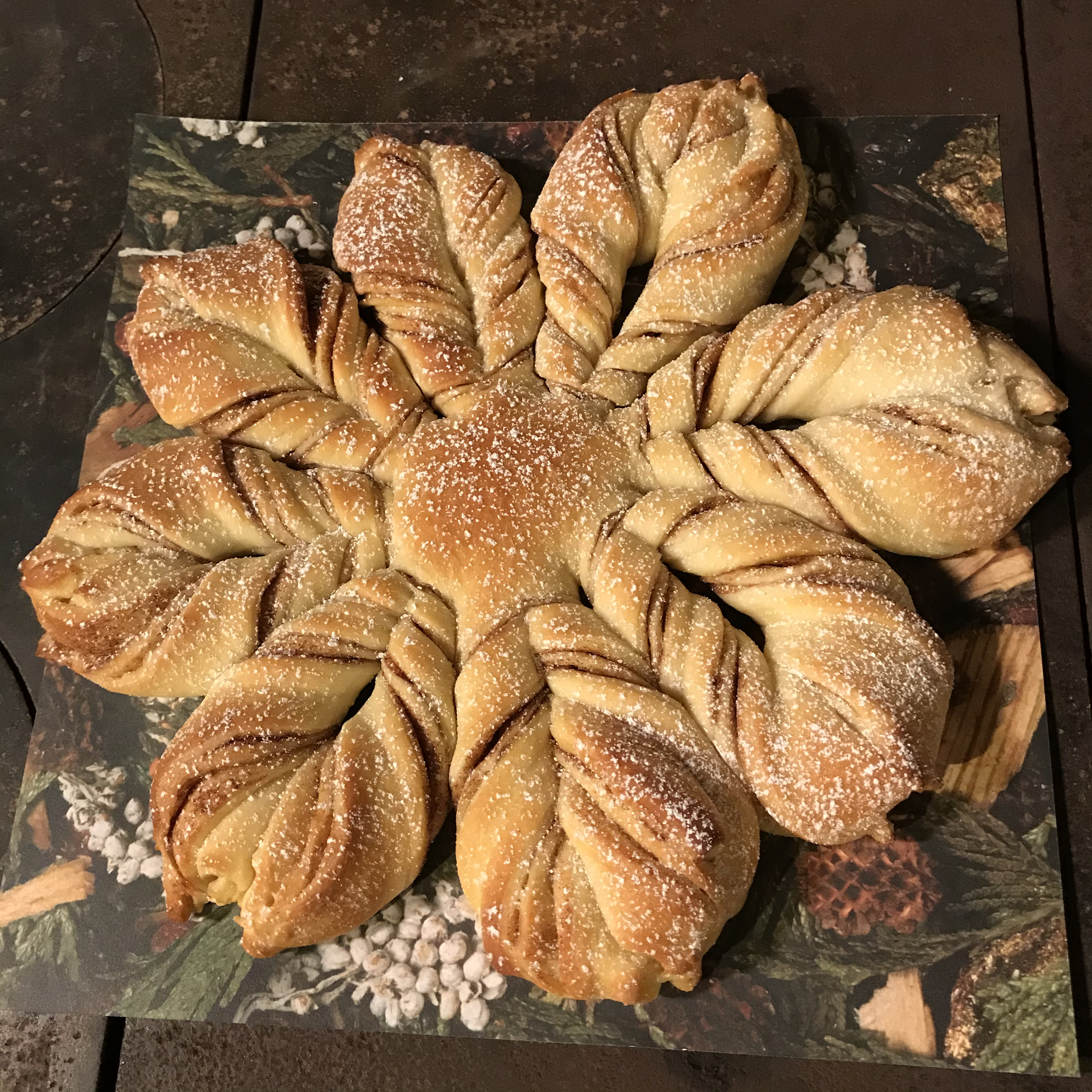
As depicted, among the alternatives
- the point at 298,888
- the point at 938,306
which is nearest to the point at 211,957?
the point at 298,888

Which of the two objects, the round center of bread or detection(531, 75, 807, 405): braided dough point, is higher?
detection(531, 75, 807, 405): braided dough point

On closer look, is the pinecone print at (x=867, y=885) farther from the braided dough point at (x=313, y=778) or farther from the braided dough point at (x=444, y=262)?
the braided dough point at (x=444, y=262)

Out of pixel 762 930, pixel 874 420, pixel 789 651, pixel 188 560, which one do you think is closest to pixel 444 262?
pixel 188 560

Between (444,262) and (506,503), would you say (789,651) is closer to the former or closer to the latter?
(506,503)

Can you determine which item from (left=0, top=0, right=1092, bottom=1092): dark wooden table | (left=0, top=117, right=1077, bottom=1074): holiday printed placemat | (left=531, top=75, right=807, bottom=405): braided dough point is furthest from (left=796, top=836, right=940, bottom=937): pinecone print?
(left=531, top=75, right=807, bottom=405): braided dough point

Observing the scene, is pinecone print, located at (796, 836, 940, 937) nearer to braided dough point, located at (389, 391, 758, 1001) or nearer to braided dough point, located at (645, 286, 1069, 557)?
braided dough point, located at (389, 391, 758, 1001)

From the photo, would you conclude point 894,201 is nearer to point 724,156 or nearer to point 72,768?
point 724,156

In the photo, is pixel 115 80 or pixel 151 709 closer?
pixel 151 709
